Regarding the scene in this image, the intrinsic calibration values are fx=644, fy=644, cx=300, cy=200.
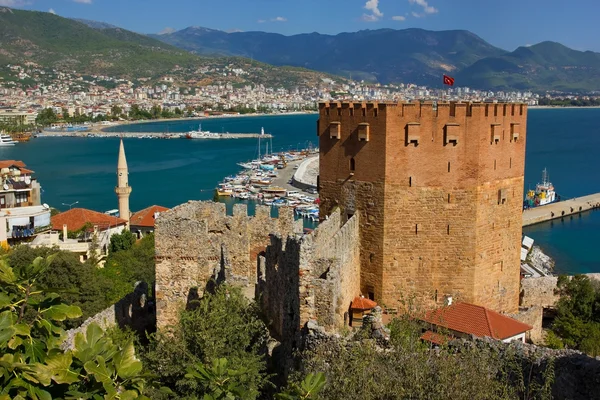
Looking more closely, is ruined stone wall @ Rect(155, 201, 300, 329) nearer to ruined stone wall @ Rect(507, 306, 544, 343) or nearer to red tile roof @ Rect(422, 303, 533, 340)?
red tile roof @ Rect(422, 303, 533, 340)

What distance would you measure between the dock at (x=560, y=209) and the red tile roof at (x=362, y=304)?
53.5 m

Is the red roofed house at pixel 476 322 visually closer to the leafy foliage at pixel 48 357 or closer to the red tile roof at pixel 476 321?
the red tile roof at pixel 476 321

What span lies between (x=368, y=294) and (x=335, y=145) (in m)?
3.42

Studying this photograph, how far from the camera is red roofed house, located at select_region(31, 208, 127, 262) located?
32.3 metres

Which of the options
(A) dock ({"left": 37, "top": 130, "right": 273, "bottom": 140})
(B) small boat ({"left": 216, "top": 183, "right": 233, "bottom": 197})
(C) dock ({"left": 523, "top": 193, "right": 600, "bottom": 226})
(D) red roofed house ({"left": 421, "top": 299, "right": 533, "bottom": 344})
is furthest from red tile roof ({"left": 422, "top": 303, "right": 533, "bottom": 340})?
(A) dock ({"left": 37, "top": 130, "right": 273, "bottom": 140})

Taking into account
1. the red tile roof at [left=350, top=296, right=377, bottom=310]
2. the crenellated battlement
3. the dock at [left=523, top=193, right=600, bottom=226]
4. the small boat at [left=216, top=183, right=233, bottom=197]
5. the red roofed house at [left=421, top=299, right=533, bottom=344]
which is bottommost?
the dock at [left=523, top=193, right=600, bottom=226]

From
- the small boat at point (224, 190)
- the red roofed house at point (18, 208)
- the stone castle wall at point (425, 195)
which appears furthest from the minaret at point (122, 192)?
the stone castle wall at point (425, 195)

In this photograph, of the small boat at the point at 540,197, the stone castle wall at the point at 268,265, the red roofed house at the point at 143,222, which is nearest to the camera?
the stone castle wall at the point at 268,265

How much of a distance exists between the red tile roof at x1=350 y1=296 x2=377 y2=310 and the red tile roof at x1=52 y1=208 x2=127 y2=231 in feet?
98.6

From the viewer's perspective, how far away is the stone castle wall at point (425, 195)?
13.7 m

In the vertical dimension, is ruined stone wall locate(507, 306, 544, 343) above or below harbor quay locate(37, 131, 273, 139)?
above

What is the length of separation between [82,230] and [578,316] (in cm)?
3030

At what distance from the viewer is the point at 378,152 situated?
1379cm

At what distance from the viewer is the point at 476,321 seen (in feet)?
42.0
